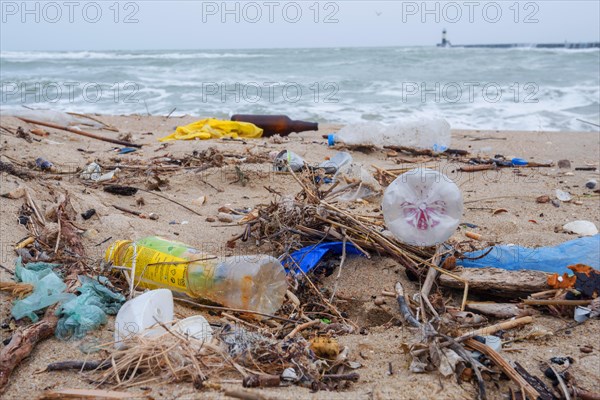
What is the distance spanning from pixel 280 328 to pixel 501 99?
9883 mm

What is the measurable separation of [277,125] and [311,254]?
4.16 m

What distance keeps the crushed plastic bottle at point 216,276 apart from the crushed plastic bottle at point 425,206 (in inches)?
21.1

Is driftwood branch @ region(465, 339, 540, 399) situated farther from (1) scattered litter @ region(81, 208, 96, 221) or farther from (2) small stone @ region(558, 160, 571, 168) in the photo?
(2) small stone @ region(558, 160, 571, 168)

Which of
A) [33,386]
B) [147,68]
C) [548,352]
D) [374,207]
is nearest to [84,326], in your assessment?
[33,386]

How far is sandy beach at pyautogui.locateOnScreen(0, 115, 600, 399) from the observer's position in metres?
1.46

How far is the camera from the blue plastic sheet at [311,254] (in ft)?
7.24

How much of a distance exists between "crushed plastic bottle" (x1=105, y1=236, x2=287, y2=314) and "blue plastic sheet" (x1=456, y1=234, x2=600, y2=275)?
80 cm

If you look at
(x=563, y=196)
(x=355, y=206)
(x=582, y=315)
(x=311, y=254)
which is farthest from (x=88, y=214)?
(x=563, y=196)

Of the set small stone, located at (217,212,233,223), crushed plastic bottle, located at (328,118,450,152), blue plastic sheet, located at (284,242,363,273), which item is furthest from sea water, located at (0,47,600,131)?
blue plastic sheet, located at (284,242,363,273)

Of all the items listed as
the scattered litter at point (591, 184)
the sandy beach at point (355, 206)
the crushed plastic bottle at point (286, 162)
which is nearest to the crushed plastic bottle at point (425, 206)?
the sandy beach at point (355, 206)

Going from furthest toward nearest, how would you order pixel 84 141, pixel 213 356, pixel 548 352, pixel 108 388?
pixel 84 141 → pixel 548 352 → pixel 213 356 → pixel 108 388

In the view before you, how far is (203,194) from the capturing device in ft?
11.6

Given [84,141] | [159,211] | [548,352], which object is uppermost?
[84,141]

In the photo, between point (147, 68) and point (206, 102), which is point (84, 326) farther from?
point (147, 68)
